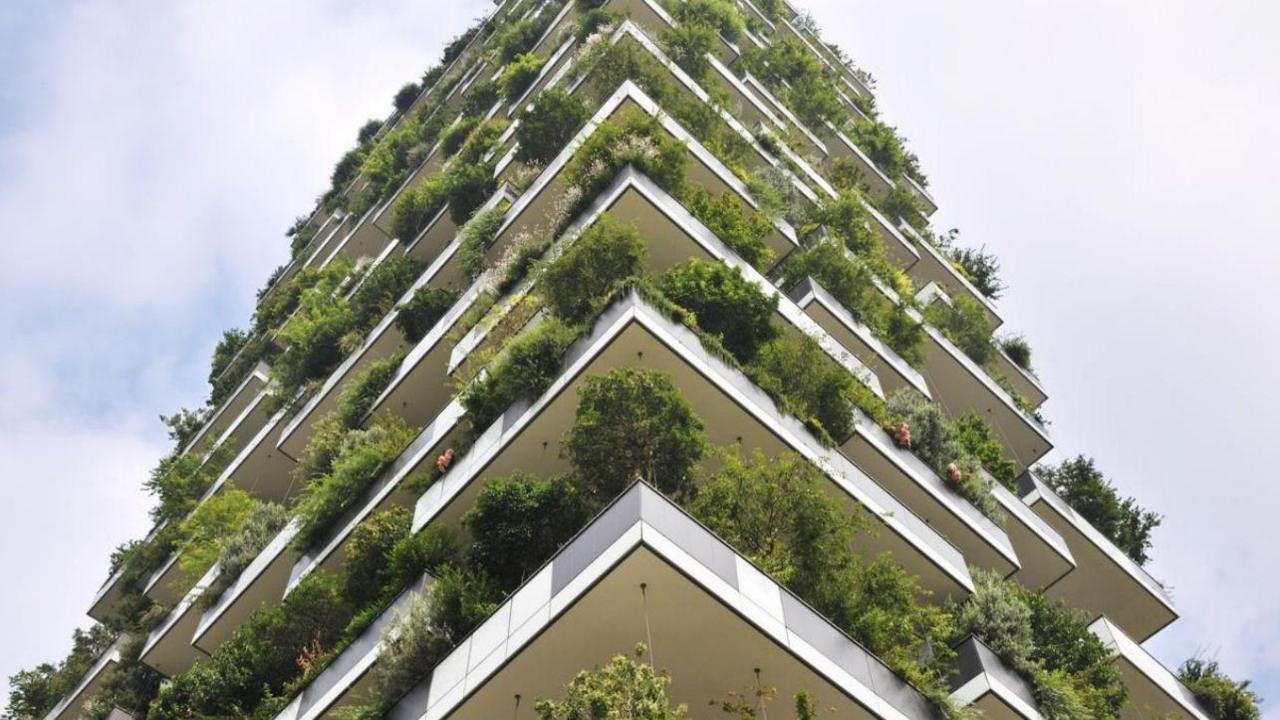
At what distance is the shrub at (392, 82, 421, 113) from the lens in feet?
169

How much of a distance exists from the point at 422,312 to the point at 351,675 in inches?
463

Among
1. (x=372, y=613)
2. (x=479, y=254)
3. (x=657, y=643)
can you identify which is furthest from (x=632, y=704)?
(x=479, y=254)

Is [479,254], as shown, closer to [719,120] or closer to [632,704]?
[719,120]

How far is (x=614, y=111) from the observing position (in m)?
24.5

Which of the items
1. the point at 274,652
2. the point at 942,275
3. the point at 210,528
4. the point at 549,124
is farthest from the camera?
the point at 942,275

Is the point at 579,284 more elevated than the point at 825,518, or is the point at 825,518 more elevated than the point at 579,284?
the point at 579,284

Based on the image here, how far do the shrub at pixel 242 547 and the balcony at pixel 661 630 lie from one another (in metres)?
11.7

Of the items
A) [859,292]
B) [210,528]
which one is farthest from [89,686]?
[859,292]

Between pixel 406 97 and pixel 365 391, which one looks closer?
pixel 365 391

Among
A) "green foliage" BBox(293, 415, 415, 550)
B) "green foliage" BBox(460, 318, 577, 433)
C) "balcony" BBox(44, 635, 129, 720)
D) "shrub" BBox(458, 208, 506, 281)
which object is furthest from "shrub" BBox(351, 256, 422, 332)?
"green foliage" BBox(460, 318, 577, 433)

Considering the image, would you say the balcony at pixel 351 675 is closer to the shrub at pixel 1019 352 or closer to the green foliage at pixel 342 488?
the green foliage at pixel 342 488

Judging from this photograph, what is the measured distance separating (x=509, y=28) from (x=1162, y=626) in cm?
2879

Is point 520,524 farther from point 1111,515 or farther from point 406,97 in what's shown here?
point 406,97

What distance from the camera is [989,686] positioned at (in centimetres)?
1416
